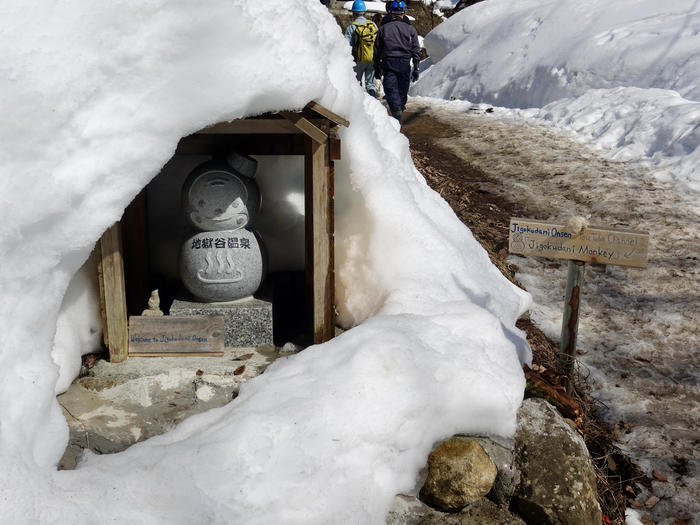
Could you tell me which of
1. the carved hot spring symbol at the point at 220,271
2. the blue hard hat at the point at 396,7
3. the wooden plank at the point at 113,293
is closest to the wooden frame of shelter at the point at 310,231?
the wooden plank at the point at 113,293

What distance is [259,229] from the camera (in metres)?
4.84

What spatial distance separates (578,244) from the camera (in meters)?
3.43

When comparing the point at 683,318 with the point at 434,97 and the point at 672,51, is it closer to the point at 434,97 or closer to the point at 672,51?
the point at 672,51

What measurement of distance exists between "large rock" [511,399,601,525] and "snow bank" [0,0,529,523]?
0.16m

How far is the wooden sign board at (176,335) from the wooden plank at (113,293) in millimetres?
83

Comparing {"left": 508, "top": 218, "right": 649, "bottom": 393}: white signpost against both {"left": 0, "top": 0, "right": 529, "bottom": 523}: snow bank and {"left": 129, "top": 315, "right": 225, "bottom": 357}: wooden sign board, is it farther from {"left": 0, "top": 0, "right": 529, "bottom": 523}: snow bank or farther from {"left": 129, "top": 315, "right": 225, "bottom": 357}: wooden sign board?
{"left": 129, "top": 315, "right": 225, "bottom": 357}: wooden sign board

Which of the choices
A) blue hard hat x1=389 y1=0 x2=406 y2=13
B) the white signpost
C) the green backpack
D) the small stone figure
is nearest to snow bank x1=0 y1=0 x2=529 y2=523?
the white signpost

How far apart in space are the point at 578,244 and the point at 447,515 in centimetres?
160

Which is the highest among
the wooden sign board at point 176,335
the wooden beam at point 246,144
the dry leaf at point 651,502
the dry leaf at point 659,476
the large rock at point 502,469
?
the wooden beam at point 246,144

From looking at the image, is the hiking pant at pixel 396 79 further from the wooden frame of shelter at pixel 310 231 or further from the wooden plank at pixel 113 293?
the wooden plank at pixel 113 293

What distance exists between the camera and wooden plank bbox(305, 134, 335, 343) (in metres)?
3.61

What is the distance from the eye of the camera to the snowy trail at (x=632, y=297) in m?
3.53

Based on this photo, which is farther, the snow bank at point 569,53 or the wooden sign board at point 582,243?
the snow bank at point 569,53

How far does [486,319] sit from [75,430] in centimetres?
224
